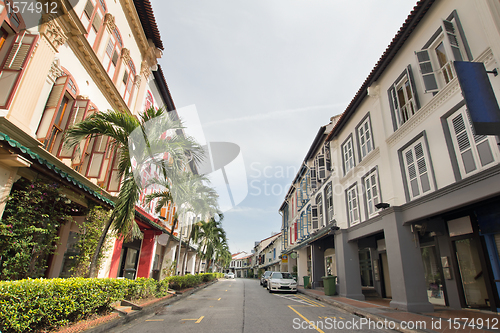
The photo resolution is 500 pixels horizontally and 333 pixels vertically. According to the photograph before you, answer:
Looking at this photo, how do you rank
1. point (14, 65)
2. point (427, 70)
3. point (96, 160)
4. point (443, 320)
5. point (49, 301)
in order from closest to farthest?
point (49, 301)
point (14, 65)
point (443, 320)
point (427, 70)
point (96, 160)

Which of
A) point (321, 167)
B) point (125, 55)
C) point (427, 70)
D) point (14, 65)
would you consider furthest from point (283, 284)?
point (14, 65)

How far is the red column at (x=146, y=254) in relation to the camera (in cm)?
1727

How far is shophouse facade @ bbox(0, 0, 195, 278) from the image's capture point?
6.71 m

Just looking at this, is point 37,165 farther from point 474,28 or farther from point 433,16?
point 433,16

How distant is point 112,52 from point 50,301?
11.2 meters

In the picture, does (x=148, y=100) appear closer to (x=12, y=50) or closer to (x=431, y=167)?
(x=12, y=50)

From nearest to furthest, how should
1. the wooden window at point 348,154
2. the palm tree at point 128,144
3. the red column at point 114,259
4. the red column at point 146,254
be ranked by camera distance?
the palm tree at point 128,144 < the red column at point 114,259 < the wooden window at point 348,154 < the red column at point 146,254

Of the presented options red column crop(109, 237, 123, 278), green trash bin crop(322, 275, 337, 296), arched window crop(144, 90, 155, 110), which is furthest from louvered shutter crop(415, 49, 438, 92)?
arched window crop(144, 90, 155, 110)

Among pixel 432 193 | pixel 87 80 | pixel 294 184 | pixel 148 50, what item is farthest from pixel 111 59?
pixel 294 184

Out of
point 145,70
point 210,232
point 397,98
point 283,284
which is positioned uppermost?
point 145,70

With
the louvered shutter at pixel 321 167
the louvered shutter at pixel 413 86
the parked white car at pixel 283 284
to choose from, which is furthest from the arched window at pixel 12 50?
the parked white car at pixel 283 284

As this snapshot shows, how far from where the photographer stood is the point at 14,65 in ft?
22.5

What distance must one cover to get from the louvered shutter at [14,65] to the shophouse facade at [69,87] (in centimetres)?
2

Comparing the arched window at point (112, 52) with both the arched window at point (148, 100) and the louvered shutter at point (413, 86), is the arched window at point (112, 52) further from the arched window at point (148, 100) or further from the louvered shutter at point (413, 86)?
the louvered shutter at point (413, 86)
